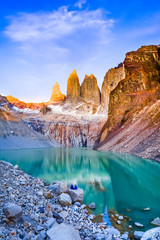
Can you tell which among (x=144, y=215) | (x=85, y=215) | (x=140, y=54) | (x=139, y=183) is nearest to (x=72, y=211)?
(x=85, y=215)

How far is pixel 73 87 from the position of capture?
428ft

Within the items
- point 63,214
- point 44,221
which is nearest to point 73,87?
point 63,214

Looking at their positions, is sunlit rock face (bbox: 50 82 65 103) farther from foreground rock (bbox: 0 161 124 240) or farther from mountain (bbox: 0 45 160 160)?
foreground rock (bbox: 0 161 124 240)

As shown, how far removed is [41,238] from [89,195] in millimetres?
6903

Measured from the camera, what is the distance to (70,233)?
542 centimetres

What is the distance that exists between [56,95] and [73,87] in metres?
19.9

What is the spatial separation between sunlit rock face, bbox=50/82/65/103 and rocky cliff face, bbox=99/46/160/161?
68.3 metres

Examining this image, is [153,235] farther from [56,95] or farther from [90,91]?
[56,95]

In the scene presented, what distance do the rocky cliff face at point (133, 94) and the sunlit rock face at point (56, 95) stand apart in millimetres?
68265

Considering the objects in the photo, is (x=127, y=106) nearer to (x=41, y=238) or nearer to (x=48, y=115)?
(x=48, y=115)

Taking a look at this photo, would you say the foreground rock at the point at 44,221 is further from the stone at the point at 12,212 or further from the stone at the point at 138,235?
the stone at the point at 138,235

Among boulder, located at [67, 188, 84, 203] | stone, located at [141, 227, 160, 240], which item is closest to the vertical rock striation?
boulder, located at [67, 188, 84, 203]

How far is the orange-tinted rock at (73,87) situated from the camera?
5094 inches

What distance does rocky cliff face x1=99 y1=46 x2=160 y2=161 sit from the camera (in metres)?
57.2
